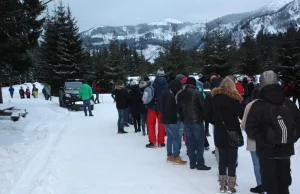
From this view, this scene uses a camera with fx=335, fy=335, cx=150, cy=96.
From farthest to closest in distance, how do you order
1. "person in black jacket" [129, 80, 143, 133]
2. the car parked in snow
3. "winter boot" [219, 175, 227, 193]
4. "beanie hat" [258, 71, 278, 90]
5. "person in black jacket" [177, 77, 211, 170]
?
the car parked in snow
"person in black jacket" [129, 80, 143, 133]
"person in black jacket" [177, 77, 211, 170]
"winter boot" [219, 175, 227, 193]
"beanie hat" [258, 71, 278, 90]

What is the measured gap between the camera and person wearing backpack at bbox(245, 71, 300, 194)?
4234mm

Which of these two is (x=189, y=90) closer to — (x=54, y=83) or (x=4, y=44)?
(x=4, y=44)

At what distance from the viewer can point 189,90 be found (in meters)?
6.86

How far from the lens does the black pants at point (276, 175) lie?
432 centimetres

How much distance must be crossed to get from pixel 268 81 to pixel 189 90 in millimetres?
2523

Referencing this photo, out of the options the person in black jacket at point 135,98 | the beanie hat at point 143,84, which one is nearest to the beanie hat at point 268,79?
the beanie hat at point 143,84

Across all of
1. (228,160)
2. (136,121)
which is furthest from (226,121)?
→ (136,121)

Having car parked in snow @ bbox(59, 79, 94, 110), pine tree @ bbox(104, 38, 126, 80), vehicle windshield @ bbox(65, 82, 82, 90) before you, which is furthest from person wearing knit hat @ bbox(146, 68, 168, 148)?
pine tree @ bbox(104, 38, 126, 80)

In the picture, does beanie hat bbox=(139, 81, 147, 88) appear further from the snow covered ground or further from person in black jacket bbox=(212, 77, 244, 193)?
person in black jacket bbox=(212, 77, 244, 193)

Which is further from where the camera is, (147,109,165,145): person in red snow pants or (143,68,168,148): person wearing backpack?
(147,109,165,145): person in red snow pants

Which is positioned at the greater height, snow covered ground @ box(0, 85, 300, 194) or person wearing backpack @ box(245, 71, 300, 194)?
person wearing backpack @ box(245, 71, 300, 194)

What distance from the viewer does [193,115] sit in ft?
22.2

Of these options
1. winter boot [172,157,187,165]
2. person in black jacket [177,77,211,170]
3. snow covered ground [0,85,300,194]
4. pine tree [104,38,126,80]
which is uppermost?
pine tree [104,38,126,80]

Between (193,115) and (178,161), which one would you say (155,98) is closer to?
(178,161)
